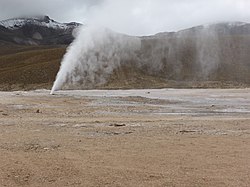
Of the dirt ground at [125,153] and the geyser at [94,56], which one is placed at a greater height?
the geyser at [94,56]

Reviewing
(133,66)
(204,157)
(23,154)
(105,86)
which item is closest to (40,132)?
(23,154)

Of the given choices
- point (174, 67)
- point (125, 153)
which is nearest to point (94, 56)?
point (174, 67)

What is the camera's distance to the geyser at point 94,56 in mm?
89688

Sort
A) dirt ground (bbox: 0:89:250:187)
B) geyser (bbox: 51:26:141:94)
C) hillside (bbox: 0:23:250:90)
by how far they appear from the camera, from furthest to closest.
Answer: hillside (bbox: 0:23:250:90), geyser (bbox: 51:26:141:94), dirt ground (bbox: 0:89:250:187)

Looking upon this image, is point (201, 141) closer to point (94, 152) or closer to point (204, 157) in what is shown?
point (204, 157)

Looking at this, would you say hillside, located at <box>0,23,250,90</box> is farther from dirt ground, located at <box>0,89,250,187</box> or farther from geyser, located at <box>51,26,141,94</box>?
dirt ground, located at <box>0,89,250,187</box>

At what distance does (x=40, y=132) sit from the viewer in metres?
18.3

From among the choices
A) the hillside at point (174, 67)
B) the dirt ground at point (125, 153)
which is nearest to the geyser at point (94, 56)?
the hillside at point (174, 67)

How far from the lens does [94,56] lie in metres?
104

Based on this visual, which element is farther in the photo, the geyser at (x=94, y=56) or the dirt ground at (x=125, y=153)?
the geyser at (x=94, y=56)

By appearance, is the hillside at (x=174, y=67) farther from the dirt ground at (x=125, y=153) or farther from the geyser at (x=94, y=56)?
the dirt ground at (x=125, y=153)

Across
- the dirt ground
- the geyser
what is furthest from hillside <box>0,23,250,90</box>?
the dirt ground

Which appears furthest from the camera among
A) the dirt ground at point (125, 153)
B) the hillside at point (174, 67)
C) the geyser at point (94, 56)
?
the hillside at point (174, 67)

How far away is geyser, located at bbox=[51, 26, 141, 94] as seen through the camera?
294 feet
